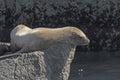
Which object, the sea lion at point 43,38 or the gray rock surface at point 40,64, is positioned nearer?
the gray rock surface at point 40,64

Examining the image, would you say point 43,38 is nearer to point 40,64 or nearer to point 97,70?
point 40,64

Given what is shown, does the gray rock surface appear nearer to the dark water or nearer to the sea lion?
the sea lion

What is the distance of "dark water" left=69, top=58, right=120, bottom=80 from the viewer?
9.81 m

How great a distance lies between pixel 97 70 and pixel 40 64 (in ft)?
13.4

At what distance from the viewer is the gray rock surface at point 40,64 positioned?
6.21 meters

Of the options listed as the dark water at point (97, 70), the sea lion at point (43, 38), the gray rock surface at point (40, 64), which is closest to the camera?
the gray rock surface at point (40, 64)

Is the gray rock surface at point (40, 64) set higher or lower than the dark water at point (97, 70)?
higher

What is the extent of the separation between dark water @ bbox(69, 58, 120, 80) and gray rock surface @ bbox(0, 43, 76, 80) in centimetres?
304

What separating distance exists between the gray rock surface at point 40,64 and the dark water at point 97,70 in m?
3.04

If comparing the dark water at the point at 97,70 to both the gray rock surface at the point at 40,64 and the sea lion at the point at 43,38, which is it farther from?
the gray rock surface at the point at 40,64

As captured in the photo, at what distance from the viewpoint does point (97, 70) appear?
10.4 metres

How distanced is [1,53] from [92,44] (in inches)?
216

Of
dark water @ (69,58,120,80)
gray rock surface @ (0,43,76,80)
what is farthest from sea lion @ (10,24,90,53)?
dark water @ (69,58,120,80)

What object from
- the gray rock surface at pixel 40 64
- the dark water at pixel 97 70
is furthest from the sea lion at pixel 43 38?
the dark water at pixel 97 70
